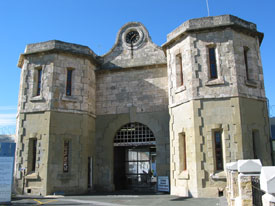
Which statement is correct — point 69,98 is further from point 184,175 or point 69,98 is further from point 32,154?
point 184,175

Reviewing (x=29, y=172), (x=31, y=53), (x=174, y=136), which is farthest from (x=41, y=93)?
(x=174, y=136)

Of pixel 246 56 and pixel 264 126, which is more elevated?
pixel 246 56

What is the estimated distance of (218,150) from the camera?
43.8 ft

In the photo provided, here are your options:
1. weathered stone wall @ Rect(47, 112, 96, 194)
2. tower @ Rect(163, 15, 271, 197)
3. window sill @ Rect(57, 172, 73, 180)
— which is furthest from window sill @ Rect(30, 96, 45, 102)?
tower @ Rect(163, 15, 271, 197)

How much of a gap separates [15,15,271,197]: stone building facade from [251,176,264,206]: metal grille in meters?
6.34

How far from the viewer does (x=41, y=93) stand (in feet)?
53.0

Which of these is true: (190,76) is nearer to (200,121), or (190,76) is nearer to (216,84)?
(216,84)

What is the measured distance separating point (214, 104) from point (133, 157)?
28.6 ft

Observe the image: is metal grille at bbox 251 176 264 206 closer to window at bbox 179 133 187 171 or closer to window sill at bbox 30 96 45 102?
window at bbox 179 133 187 171

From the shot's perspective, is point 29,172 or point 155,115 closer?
point 29,172

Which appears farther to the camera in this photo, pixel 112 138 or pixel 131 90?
pixel 131 90

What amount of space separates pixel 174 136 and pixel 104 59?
284 inches

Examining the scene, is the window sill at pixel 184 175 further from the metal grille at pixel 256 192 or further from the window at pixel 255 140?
the metal grille at pixel 256 192

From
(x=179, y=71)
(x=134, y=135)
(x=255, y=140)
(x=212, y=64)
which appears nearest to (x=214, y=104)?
(x=212, y=64)
